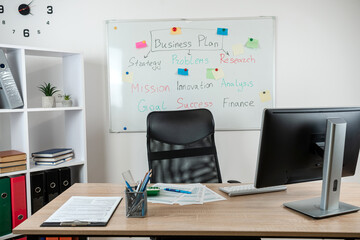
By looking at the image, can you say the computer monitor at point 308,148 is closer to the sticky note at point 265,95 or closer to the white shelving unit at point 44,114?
the sticky note at point 265,95

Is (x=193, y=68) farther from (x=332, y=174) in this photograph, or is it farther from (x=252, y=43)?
(x=332, y=174)

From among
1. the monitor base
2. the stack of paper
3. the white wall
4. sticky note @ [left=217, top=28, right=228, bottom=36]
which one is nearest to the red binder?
the white wall

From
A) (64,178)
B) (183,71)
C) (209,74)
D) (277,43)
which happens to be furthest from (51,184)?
(277,43)

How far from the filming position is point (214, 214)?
1371mm

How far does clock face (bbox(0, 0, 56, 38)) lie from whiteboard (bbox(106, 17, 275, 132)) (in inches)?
21.5

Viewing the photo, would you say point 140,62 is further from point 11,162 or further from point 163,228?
point 163,228

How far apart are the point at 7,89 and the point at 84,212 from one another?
4.29 feet

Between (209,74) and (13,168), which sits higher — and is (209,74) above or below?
above

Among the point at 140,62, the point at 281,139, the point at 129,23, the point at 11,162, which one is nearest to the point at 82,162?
the point at 11,162

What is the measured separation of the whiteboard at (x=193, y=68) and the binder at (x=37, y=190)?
2.66 feet

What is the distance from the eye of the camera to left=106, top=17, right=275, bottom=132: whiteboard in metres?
2.85

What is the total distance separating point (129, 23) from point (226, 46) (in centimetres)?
88

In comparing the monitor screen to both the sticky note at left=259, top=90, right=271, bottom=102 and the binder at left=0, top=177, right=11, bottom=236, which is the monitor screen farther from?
the binder at left=0, top=177, right=11, bottom=236

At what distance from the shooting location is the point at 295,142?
4.57 ft
